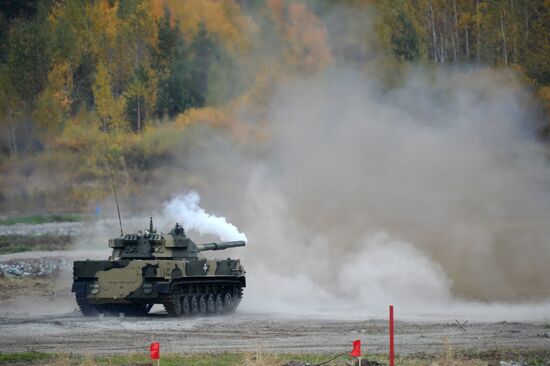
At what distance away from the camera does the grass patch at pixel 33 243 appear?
53.9 m

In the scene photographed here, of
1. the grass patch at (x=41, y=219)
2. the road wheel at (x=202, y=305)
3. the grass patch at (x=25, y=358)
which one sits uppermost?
the grass patch at (x=41, y=219)

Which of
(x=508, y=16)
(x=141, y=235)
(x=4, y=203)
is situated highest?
(x=508, y=16)

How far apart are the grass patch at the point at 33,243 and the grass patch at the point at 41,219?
9.68ft

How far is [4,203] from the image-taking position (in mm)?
61562

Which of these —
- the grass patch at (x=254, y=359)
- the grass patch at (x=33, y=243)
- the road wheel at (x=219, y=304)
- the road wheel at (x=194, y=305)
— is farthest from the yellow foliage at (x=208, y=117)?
the grass patch at (x=254, y=359)

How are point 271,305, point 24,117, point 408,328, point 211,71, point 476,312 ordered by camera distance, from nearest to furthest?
point 408,328
point 476,312
point 271,305
point 211,71
point 24,117

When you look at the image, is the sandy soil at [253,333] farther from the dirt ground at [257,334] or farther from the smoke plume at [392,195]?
the smoke plume at [392,195]

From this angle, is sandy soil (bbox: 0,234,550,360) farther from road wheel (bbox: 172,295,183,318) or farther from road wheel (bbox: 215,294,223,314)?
road wheel (bbox: 215,294,223,314)

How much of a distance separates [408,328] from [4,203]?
35815mm

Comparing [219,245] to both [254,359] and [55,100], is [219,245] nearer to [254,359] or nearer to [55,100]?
[254,359]

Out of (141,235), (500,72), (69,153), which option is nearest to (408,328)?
(141,235)

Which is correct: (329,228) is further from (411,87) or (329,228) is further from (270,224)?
(411,87)

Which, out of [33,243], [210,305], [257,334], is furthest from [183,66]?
[257,334]

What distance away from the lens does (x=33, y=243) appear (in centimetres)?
5591
